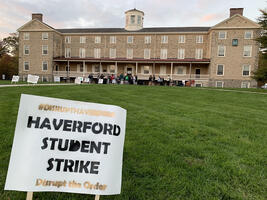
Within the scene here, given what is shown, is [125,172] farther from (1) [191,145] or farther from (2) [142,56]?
(2) [142,56]

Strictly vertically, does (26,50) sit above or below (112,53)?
above

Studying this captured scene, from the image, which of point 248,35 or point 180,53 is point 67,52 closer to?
point 180,53

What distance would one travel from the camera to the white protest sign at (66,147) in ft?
5.70

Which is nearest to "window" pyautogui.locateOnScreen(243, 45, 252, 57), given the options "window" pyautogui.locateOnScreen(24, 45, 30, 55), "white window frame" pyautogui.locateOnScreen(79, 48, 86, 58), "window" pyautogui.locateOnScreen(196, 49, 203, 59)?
"window" pyautogui.locateOnScreen(196, 49, 203, 59)

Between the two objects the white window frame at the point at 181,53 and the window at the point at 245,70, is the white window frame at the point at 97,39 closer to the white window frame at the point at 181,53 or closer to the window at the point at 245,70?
the white window frame at the point at 181,53

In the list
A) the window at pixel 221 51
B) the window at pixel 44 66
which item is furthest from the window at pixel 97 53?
the window at pixel 221 51

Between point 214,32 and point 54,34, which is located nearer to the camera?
point 214,32

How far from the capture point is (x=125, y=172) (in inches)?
A: 106

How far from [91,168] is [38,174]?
19.0 inches

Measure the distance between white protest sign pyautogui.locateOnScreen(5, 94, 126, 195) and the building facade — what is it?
33091 millimetres

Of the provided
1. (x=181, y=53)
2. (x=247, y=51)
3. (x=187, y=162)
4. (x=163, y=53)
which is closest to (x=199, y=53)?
(x=181, y=53)

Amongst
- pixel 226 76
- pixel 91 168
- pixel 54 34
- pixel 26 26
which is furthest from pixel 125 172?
pixel 26 26

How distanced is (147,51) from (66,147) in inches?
1503

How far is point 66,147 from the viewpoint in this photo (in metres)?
1.86
